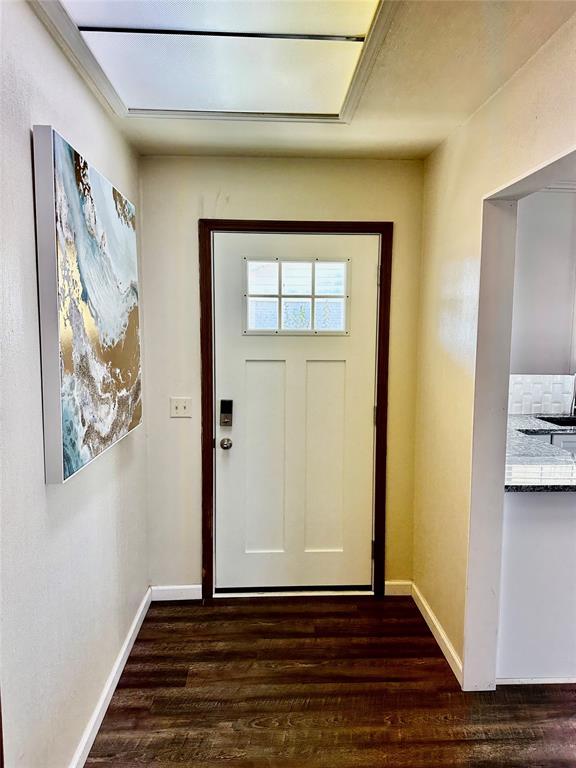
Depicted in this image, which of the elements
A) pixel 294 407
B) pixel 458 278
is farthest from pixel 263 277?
pixel 458 278

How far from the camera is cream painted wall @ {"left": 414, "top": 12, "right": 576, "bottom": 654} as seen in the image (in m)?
1.40

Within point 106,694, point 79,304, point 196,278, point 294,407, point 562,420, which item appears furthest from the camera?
point 562,420

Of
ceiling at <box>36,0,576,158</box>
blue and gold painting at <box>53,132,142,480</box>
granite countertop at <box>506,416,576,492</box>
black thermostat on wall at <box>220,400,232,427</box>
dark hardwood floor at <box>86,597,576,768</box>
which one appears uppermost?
ceiling at <box>36,0,576,158</box>

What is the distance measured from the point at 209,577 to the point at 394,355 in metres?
1.55

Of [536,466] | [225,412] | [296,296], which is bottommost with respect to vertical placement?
[536,466]

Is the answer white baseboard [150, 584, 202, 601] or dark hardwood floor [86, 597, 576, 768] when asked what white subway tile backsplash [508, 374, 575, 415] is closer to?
dark hardwood floor [86, 597, 576, 768]

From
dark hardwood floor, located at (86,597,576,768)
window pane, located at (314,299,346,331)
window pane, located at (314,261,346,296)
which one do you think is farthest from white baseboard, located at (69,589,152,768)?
window pane, located at (314,261,346,296)

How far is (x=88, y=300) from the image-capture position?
1508 mm

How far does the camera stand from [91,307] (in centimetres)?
153

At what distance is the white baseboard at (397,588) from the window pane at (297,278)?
165 cm

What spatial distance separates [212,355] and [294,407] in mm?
512

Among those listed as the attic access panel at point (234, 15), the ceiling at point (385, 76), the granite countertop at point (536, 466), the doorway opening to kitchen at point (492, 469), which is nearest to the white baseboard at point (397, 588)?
the doorway opening to kitchen at point (492, 469)

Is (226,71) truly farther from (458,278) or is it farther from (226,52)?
(458,278)

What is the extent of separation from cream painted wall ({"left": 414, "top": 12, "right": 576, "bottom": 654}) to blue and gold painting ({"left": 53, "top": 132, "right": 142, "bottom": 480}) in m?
1.38
